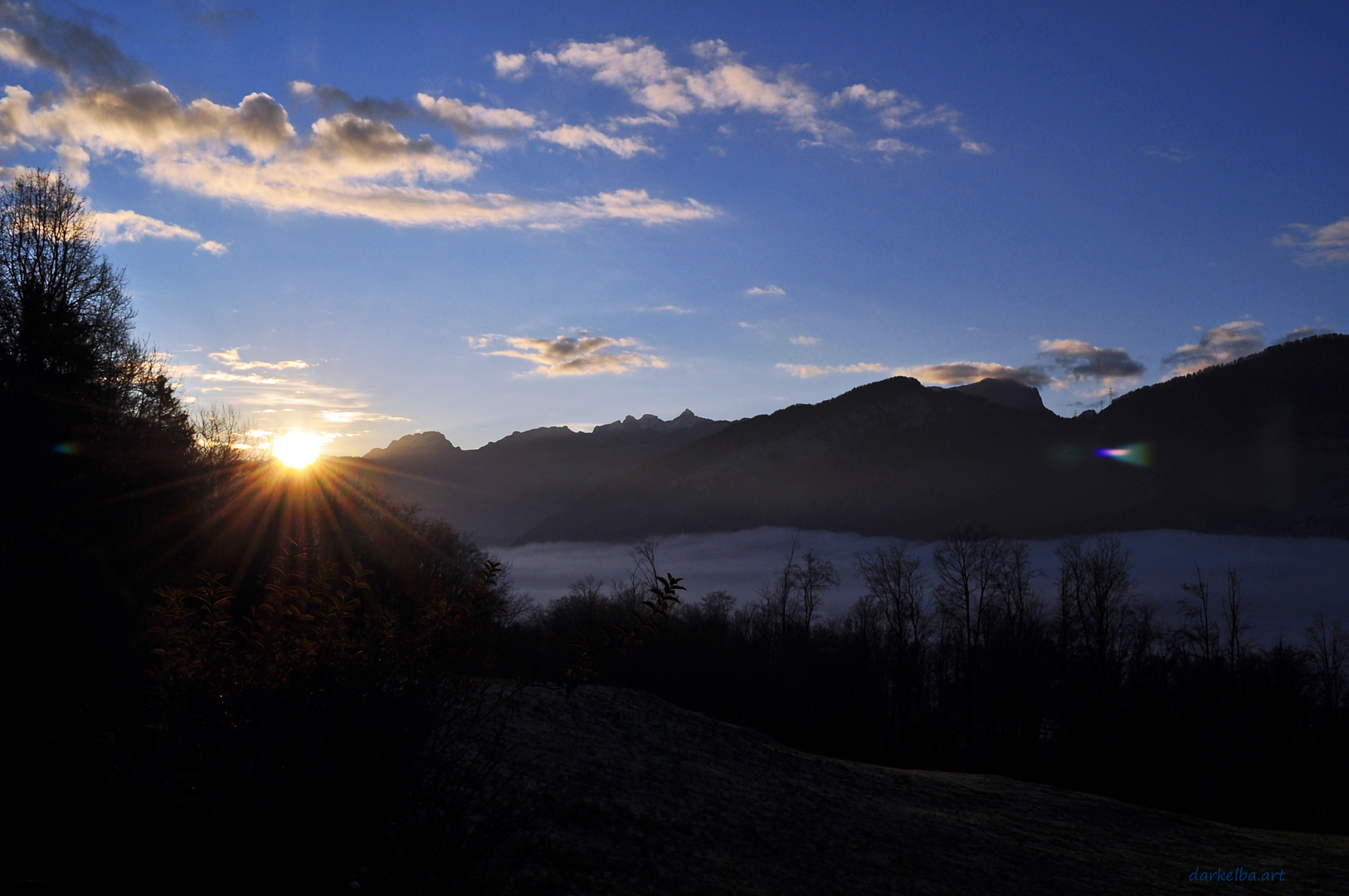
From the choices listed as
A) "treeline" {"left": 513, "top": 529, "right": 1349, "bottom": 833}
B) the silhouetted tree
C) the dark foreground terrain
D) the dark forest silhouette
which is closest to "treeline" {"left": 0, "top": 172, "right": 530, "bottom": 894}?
the dark forest silhouette

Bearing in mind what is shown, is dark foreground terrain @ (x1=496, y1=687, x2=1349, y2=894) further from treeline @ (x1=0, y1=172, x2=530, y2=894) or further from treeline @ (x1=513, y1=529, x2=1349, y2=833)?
treeline @ (x1=513, y1=529, x2=1349, y2=833)

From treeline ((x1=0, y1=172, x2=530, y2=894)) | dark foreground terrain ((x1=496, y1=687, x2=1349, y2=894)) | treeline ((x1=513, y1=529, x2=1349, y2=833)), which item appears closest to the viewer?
treeline ((x1=0, y1=172, x2=530, y2=894))

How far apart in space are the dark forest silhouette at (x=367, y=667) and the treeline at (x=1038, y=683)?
1.26 feet

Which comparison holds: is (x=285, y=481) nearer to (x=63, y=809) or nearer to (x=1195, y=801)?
(x=63, y=809)

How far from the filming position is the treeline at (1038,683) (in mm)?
65375

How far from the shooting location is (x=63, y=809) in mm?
4902

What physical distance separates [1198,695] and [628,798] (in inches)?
2954

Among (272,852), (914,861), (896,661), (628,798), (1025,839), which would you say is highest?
(272,852)

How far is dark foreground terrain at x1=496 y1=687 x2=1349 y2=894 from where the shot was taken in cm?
1652

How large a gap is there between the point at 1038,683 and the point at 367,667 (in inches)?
3198

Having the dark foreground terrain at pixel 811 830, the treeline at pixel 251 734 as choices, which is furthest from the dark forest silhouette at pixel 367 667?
the dark foreground terrain at pixel 811 830

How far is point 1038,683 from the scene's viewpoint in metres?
74.5

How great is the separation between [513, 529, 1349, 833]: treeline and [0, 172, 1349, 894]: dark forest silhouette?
383 millimetres

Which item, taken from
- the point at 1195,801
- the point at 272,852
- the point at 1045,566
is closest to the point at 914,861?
the point at 272,852
